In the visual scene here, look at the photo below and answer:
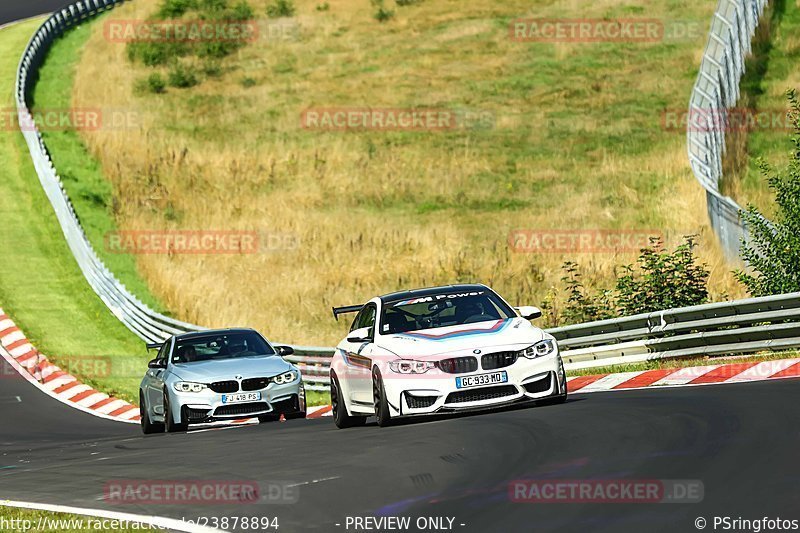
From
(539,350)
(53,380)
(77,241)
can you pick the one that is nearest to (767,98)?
(77,241)

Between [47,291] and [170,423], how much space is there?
17.6m

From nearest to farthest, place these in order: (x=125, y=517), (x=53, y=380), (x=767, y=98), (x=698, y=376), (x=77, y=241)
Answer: (x=125, y=517) → (x=698, y=376) → (x=53, y=380) → (x=77, y=241) → (x=767, y=98)

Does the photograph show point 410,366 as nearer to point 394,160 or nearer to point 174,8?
point 394,160

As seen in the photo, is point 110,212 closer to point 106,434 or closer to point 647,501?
point 106,434

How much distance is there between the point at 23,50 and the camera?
185 ft

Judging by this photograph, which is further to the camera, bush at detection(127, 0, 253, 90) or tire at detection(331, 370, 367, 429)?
bush at detection(127, 0, 253, 90)

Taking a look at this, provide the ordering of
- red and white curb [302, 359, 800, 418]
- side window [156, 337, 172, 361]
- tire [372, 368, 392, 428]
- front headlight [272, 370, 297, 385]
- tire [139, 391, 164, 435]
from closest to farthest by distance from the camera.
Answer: tire [372, 368, 392, 428], red and white curb [302, 359, 800, 418], front headlight [272, 370, 297, 385], tire [139, 391, 164, 435], side window [156, 337, 172, 361]

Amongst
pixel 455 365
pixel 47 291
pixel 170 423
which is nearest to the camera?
pixel 455 365

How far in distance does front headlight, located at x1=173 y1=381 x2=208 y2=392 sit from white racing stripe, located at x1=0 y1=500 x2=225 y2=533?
24.3 feet

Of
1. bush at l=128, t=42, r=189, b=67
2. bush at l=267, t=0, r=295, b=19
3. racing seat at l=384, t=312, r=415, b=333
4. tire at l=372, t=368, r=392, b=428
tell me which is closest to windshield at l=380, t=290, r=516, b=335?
racing seat at l=384, t=312, r=415, b=333

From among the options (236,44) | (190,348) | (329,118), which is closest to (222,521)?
(190,348)

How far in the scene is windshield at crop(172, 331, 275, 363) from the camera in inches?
792

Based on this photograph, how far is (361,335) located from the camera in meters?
15.8
